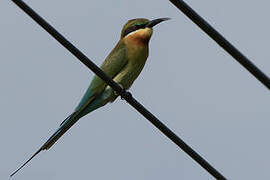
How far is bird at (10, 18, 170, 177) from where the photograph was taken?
493 centimetres

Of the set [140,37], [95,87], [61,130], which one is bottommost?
[61,130]

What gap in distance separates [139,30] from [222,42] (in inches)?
138

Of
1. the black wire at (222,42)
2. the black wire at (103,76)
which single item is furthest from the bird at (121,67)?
the black wire at (222,42)

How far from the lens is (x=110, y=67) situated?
17.6 feet

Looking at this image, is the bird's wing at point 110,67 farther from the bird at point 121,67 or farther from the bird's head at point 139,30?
the bird's head at point 139,30

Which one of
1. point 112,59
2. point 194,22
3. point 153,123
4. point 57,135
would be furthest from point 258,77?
point 112,59

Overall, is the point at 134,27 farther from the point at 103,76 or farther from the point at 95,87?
the point at 103,76

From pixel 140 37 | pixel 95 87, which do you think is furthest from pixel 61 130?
pixel 140 37

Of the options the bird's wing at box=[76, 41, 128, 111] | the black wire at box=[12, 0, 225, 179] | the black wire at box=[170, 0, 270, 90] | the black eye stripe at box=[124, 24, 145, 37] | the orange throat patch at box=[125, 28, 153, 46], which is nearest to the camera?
the black wire at box=[170, 0, 270, 90]

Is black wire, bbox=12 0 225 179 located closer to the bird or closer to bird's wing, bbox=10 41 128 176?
bird's wing, bbox=10 41 128 176

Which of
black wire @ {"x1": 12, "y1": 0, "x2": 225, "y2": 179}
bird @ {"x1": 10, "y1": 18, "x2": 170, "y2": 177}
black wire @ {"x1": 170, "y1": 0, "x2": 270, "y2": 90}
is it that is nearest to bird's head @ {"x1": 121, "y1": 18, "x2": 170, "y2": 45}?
bird @ {"x1": 10, "y1": 18, "x2": 170, "y2": 177}

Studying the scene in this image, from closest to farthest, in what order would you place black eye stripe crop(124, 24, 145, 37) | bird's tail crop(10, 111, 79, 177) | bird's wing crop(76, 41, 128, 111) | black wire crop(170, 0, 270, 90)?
black wire crop(170, 0, 270, 90) → bird's tail crop(10, 111, 79, 177) → bird's wing crop(76, 41, 128, 111) → black eye stripe crop(124, 24, 145, 37)

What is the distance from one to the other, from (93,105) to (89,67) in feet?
7.39

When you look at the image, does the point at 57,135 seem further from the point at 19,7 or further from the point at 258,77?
the point at 258,77
